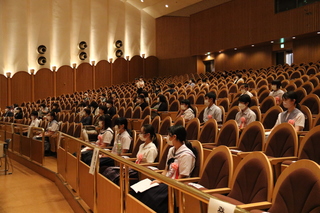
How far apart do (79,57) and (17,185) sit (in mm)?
12724

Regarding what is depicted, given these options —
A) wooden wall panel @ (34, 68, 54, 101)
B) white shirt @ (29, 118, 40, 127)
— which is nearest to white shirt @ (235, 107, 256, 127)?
white shirt @ (29, 118, 40, 127)

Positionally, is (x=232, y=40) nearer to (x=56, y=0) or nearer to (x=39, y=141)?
(x=56, y=0)

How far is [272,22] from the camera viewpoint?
547 inches

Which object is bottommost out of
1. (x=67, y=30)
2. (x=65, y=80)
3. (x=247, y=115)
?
(x=247, y=115)

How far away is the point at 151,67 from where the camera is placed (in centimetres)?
2036

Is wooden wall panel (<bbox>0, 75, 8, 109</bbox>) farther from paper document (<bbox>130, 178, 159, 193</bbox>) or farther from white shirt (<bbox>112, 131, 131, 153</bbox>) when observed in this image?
paper document (<bbox>130, 178, 159, 193</bbox>)

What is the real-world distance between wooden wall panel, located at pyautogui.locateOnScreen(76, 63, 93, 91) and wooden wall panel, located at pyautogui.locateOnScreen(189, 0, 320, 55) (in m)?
5.43

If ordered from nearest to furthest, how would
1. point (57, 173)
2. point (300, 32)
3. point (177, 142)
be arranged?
point (177, 142) → point (57, 173) → point (300, 32)

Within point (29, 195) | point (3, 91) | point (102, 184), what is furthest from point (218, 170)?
point (3, 91)

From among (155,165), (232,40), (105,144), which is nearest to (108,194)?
(155,165)

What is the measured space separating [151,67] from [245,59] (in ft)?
19.6

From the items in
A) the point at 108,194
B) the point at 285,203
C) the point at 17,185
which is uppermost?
the point at 285,203

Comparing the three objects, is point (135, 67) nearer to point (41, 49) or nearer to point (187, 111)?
point (41, 49)

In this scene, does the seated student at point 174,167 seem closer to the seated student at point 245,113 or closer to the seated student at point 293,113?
the seated student at point 293,113
